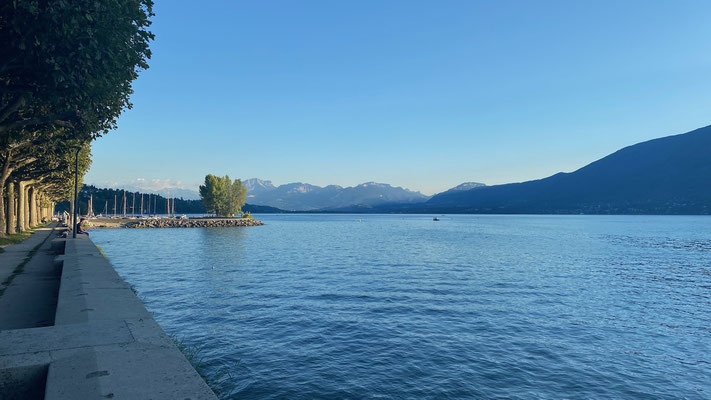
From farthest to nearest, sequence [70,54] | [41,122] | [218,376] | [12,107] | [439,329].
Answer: [41,122], [12,107], [439,329], [70,54], [218,376]

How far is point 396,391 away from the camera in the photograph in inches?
A: 527

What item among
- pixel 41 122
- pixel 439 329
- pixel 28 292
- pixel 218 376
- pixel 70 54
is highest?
pixel 70 54

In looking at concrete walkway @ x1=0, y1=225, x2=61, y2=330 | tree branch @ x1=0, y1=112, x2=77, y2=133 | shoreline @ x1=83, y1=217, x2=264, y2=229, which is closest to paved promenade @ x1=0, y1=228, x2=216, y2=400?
concrete walkway @ x1=0, y1=225, x2=61, y2=330

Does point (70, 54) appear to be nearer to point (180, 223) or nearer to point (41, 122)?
point (41, 122)

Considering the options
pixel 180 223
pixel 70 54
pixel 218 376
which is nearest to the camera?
pixel 218 376

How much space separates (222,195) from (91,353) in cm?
17805

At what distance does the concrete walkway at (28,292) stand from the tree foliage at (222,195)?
148m

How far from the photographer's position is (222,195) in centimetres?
17762

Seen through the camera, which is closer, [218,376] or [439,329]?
[218,376]

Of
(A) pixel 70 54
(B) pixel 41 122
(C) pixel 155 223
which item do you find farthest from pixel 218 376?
(C) pixel 155 223

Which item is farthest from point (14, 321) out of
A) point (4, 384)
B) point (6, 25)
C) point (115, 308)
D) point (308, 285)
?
point (308, 285)

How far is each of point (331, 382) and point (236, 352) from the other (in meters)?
5.20

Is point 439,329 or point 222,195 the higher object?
point 222,195

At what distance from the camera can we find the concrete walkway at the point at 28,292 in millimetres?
14070
